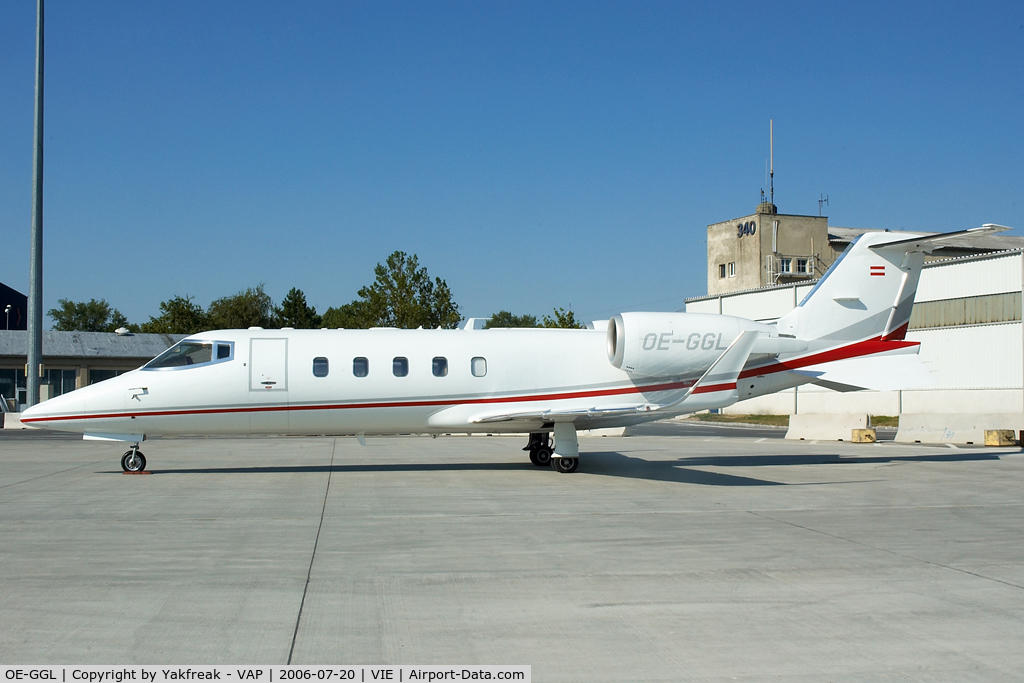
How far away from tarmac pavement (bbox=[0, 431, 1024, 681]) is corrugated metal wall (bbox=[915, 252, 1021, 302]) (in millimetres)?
25384

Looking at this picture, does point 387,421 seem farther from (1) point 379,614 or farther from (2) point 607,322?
(1) point 379,614

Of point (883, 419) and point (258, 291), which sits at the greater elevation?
point (258, 291)

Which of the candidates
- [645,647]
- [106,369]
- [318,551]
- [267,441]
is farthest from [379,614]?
[106,369]

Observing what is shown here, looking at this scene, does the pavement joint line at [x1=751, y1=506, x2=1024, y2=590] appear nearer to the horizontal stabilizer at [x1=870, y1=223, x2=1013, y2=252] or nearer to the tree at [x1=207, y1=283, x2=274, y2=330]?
the horizontal stabilizer at [x1=870, y1=223, x2=1013, y2=252]

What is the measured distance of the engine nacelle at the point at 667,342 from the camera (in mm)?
17359

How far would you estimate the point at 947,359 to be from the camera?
41.6m

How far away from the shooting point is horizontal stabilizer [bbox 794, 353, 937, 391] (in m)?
18.9

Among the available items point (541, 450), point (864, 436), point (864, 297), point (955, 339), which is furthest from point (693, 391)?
point (955, 339)

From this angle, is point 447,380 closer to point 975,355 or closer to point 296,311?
point 975,355

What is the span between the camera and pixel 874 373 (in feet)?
62.7

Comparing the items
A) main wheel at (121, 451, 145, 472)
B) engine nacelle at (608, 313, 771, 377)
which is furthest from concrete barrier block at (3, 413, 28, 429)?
engine nacelle at (608, 313, 771, 377)

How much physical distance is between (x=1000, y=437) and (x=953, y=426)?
1548 millimetres

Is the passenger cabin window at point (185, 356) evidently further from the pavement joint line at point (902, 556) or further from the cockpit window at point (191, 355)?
the pavement joint line at point (902, 556)

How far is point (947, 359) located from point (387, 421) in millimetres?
33409
